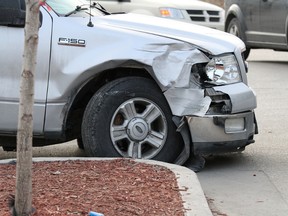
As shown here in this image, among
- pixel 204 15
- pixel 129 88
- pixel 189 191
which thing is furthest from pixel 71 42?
pixel 204 15

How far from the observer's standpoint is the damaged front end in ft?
20.3

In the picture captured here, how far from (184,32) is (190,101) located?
70 centimetres

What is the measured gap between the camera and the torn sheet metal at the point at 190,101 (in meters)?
6.19

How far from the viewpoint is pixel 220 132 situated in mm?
6273

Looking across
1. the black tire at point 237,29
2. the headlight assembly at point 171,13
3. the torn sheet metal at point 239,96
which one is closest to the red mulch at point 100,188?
the torn sheet metal at point 239,96

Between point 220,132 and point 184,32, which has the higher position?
point 184,32

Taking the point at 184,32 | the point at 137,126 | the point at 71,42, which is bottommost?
the point at 137,126

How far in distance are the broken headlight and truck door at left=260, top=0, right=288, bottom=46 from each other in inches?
292

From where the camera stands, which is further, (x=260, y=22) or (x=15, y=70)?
(x=260, y=22)

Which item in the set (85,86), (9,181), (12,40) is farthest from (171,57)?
(9,181)

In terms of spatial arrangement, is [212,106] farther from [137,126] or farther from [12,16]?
[12,16]

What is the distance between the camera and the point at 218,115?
20.5 ft

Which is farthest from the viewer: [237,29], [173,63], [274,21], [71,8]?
[237,29]

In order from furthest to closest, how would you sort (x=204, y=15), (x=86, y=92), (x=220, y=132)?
(x=204, y=15)
(x=86, y=92)
(x=220, y=132)
